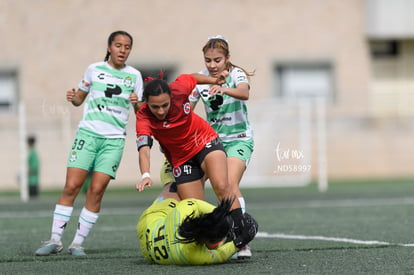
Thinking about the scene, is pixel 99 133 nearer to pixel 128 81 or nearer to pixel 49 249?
pixel 128 81

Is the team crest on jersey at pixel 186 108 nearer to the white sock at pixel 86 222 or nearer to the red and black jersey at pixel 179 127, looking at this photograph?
the red and black jersey at pixel 179 127

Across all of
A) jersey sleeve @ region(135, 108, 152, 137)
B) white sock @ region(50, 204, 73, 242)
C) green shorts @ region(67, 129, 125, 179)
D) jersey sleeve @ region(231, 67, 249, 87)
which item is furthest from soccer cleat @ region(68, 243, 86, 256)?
jersey sleeve @ region(231, 67, 249, 87)

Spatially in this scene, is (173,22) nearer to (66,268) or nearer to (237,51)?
(237,51)

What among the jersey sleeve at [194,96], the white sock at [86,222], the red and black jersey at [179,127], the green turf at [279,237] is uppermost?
the jersey sleeve at [194,96]

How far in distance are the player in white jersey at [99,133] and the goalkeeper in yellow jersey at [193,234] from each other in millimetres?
1411

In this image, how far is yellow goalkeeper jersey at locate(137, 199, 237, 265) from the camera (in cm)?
704

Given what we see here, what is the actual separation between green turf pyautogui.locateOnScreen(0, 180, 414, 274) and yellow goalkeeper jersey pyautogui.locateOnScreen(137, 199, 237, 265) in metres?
0.11

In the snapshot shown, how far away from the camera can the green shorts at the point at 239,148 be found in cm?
823

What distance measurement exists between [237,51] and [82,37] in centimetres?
481

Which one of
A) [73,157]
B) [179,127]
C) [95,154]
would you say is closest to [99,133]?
[95,154]

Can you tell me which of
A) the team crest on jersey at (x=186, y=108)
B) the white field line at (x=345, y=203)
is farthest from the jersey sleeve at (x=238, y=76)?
the white field line at (x=345, y=203)

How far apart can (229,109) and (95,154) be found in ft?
4.64

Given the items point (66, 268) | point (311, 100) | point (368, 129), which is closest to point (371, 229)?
point (66, 268)

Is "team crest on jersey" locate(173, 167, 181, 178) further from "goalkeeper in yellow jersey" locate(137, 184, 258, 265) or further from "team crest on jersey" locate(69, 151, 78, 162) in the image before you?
"team crest on jersey" locate(69, 151, 78, 162)
